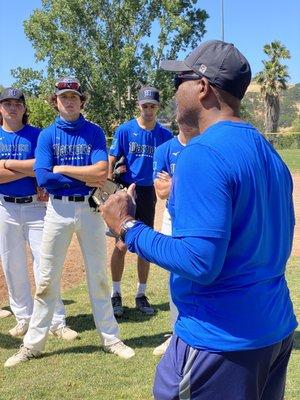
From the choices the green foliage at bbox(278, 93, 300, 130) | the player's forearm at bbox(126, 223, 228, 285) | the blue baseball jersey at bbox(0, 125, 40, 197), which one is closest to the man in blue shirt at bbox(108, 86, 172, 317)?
the blue baseball jersey at bbox(0, 125, 40, 197)

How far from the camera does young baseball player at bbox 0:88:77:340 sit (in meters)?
5.02

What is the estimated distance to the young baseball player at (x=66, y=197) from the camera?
4512 millimetres

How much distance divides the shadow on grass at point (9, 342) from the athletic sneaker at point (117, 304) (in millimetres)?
1157

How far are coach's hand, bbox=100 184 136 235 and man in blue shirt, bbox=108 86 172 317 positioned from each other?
3.73 m

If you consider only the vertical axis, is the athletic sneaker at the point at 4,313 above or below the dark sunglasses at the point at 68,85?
below

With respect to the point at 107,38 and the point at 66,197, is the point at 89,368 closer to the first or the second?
the point at 66,197

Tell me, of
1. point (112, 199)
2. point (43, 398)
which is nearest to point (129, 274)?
point (43, 398)

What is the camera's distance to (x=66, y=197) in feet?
14.9

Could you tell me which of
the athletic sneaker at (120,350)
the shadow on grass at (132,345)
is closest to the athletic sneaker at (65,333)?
the shadow on grass at (132,345)

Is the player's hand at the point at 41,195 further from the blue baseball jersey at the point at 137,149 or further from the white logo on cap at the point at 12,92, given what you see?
the blue baseball jersey at the point at 137,149

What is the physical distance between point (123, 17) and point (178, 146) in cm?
3724

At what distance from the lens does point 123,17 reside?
130 ft

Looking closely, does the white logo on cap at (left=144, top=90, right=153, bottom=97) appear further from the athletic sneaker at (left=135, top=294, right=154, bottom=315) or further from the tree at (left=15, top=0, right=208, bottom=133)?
the tree at (left=15, top=0, right=208, bottom=133)

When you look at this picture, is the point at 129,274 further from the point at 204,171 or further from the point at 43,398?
the point at 204,171
